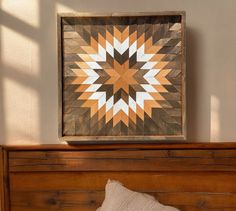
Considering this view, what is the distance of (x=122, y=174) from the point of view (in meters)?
1.77

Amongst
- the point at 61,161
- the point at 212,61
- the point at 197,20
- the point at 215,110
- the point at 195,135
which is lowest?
the point at 61,161

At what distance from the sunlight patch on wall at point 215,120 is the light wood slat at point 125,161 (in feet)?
0.26

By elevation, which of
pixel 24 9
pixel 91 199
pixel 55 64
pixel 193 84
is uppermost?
pixel 24 9

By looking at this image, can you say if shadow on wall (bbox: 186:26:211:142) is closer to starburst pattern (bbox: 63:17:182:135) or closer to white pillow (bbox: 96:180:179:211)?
starburst pattern (bbox: 63:17:182:135)

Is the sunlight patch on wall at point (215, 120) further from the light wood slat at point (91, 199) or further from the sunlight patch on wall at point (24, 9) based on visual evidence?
the sunlight patch on wall at point (24, 9)

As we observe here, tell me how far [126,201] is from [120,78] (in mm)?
593

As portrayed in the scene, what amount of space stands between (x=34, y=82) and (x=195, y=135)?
0.87 meters

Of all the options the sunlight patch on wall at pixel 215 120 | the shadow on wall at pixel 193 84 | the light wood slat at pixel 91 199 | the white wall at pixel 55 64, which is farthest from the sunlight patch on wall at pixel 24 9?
the sunlight patch on wall at pixel 215 120

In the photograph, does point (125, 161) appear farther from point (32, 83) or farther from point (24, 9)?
point (24, 9)

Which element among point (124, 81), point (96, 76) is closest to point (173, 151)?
point (124, 81)

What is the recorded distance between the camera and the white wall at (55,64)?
5.72 ft

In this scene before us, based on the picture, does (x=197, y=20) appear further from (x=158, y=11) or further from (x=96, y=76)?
(x=96, y=76)

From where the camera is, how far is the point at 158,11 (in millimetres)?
1727

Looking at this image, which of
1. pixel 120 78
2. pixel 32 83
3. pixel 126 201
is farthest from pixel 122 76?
pixel 126 201
